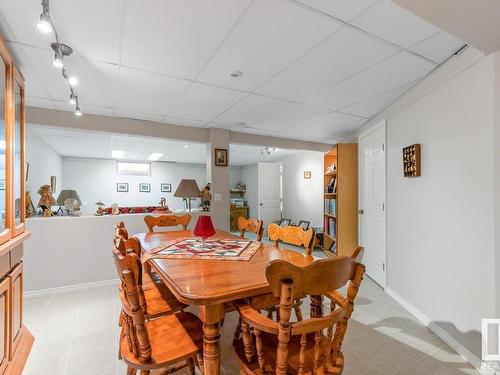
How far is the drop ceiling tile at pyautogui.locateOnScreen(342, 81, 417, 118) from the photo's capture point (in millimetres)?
2655

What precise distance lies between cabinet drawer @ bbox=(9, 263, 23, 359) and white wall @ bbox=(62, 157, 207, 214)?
535 cm

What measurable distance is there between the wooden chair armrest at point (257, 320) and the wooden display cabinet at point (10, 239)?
54.9 inches

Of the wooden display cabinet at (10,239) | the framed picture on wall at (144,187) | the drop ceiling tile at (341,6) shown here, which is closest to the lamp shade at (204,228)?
the wooden display cabinet at (10,239)

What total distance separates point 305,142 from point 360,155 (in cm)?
130

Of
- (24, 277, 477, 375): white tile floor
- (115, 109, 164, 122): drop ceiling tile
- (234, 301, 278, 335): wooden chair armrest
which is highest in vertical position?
(115, 109, 164, 122): drop ceiling tile

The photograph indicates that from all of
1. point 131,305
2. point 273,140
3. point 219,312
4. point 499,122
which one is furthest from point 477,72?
point 273,140

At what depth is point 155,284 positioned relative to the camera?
195 centimetres

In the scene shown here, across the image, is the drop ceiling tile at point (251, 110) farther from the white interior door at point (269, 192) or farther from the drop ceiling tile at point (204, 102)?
the white interior door at point (269, 192)

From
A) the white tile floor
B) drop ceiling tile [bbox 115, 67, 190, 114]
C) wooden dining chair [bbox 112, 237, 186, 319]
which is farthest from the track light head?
the white tile floor

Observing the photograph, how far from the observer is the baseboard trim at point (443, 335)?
1748 mm

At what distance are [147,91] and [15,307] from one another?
80.3 inches

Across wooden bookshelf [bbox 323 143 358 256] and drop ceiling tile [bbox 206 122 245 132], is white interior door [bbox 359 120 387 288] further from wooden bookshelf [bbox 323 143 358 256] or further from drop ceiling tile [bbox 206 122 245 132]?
drop ceiling tile [bbox 206 122 245 132]

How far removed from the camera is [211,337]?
3.64 feet

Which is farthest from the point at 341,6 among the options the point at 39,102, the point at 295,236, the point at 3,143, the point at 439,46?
the point at 39,102
